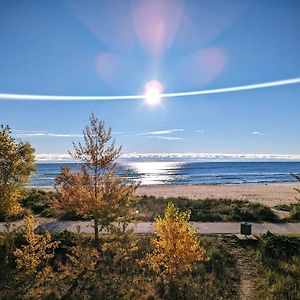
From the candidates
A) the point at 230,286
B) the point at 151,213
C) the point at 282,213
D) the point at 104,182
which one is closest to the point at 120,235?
the point at 104,182

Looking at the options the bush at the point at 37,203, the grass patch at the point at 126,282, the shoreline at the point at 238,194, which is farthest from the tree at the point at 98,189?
the shoreline at the point at 238,194

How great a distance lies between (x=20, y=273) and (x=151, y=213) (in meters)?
11.8

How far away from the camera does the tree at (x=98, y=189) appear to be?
1452 cm

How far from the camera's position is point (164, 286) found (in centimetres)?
1244

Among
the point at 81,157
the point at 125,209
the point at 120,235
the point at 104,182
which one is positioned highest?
the point at 81,157

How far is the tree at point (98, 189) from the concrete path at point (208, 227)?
4.30 m

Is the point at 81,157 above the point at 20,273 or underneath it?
above

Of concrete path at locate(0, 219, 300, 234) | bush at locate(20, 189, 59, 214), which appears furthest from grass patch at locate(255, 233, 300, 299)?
bush at locate(20, 189, 59, 214)

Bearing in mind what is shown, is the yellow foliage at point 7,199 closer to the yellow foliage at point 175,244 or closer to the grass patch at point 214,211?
the grass patch at point 214,211

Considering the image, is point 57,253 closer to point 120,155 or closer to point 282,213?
point 120,155

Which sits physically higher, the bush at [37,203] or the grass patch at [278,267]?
the bush at [37,203]

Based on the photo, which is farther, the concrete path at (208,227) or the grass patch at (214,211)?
the grass patch at (214,211)

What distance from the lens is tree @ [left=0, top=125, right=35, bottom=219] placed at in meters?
16.3

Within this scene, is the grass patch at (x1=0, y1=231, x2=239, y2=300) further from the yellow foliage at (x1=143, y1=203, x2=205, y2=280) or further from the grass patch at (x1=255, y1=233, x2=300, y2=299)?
the grass patch at (x1=255, y1=233, x2=300, y2=299)
